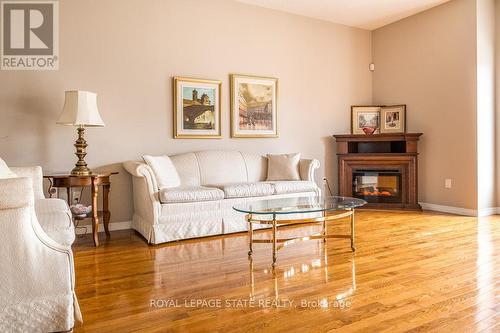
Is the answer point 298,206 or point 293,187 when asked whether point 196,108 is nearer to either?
point 293,187

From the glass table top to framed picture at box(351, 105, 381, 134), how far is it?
2.92m

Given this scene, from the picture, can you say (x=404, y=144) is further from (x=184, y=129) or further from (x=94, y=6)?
(x=94, y=6)

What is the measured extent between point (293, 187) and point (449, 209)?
7.93ft

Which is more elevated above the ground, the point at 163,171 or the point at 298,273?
the point at 163,171

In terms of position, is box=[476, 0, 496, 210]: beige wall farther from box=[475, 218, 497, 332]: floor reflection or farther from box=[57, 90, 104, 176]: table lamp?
box=[57, 90, 104, 176]: table lamp

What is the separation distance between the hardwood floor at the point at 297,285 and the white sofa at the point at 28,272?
218 mm

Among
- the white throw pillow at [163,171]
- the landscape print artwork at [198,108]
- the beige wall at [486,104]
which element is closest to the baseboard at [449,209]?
the beige wall at [486,104]

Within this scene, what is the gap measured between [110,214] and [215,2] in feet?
9.77

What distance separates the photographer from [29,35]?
13.3 ft

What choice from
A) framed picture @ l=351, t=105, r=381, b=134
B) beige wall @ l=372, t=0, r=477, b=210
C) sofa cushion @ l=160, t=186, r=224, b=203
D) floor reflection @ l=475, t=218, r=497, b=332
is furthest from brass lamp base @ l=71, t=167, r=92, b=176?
beige wall @ l=372, t=0, r=477, b=210

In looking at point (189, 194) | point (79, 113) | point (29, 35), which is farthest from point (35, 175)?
point (29, 35)

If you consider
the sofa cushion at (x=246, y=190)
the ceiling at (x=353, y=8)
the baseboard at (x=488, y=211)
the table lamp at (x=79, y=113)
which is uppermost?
the ceiling at (x=353, y=8)

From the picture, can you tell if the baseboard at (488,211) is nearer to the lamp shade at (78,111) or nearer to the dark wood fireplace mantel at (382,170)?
the dark wood fireplace mantel at (382,170)

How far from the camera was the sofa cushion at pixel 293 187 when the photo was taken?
14.6 ft
